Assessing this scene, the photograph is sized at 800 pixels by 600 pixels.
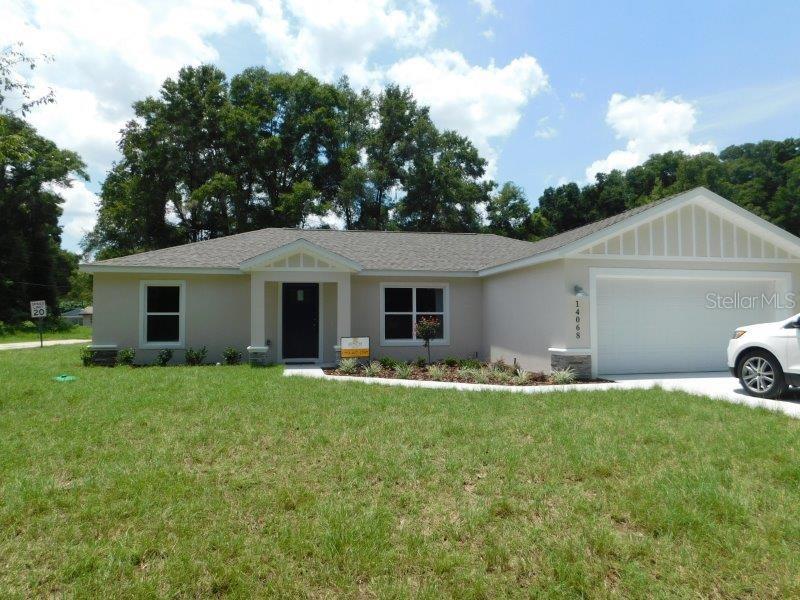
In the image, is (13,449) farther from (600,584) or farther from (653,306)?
(653,306)

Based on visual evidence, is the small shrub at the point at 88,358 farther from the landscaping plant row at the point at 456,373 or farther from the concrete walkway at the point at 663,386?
the landscaping plant row at the point at 456,373

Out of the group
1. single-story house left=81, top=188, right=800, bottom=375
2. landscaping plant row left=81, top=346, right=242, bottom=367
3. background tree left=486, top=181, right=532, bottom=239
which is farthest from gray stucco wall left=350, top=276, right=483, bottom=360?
background tree left=486, top=181, right=532, bottom=239

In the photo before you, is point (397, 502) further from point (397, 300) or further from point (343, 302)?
point (397, 300)

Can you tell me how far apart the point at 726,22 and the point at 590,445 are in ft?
32.6

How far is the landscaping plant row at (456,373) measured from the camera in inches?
410

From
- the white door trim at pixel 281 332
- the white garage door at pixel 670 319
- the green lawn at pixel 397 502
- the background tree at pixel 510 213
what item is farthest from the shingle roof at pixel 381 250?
the background tree at pixel 510 213

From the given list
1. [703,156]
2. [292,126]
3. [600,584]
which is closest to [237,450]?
[600,584]

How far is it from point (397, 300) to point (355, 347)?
254cm

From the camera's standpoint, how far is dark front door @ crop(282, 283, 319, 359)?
14141mm

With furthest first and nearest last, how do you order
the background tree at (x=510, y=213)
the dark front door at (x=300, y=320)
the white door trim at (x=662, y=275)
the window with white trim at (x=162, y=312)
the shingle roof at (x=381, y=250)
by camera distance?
the background tree at (x=510, y=213)
the dark front door at (x=300, y=320)
the window with white trim at (x=162, y=312)
the shingle roof at (x=381, y=250)
the white door trim at (x=662, y=275)

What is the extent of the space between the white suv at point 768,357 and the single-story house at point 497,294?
2.73 metres

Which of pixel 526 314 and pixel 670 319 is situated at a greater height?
pixel 526 314

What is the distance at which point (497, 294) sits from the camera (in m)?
13.9

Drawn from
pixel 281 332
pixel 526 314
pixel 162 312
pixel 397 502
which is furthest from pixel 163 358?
pixel 397 502
